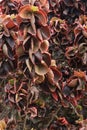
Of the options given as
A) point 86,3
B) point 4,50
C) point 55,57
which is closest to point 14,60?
A: point 4,50

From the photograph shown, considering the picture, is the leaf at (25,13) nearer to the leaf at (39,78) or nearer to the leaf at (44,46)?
the leaf at (44,46)

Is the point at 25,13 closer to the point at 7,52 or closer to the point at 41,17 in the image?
the point at 41,17

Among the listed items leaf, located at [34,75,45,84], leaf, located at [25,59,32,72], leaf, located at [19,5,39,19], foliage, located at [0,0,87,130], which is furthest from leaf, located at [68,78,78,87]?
leaf, located at [19,5,39,19]

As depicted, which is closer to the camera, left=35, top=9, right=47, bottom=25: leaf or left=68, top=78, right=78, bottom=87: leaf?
left=35, top=9, right=47, bottom=25: leaf

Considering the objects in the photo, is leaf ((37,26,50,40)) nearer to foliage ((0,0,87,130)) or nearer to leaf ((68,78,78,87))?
foliage ((0,0,87,130))

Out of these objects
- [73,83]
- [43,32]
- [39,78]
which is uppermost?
[43,32]

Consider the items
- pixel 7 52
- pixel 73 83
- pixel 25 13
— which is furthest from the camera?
pixel 73 83

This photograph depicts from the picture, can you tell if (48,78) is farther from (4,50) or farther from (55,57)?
(55,57)

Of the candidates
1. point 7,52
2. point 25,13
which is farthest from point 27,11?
point 7,52

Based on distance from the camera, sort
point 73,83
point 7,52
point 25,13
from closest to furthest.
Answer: point 25,13 < point 7,52 < point 73,83

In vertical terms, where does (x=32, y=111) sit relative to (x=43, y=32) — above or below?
below

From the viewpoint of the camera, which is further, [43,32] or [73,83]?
[73,83]

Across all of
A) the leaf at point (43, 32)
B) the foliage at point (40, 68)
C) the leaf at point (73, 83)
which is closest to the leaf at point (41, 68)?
the foliage at point (40, 68)
